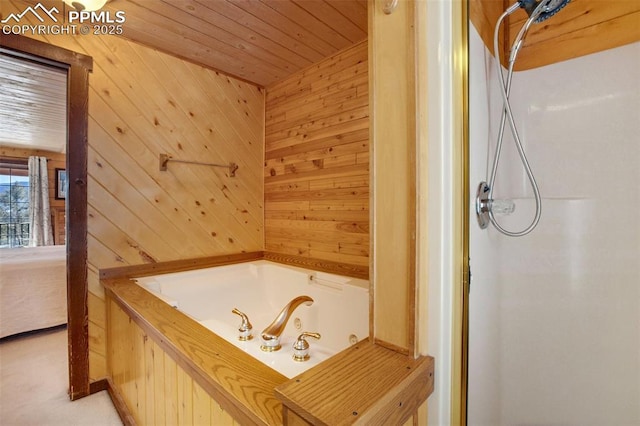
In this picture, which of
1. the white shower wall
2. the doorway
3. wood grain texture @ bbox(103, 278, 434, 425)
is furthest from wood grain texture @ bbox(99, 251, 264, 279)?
the white shower wall

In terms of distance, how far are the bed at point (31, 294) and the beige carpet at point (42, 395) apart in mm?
224

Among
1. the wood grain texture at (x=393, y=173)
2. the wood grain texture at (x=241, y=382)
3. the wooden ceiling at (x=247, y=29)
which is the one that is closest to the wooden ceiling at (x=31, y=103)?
the wooden ceiling at (x=247, y=29)

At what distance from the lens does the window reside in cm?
541

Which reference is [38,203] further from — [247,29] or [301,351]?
[301,351]

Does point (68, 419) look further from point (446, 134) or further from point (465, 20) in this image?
point (465, 20)

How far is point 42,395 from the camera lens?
1.73 metres

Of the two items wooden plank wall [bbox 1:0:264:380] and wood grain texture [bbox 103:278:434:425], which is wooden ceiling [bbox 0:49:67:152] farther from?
wood grain texture [bbox 103:278:434:425]

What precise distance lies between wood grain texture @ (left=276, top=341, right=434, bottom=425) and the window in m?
7.37

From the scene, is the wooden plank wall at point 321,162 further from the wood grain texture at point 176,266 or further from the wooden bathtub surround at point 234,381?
the wooden bathtub surround at point 234,381

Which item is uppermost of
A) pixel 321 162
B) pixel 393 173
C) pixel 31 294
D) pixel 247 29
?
pixel 247 29

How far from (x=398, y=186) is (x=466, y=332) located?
452 mm

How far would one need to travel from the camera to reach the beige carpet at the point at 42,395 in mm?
1549

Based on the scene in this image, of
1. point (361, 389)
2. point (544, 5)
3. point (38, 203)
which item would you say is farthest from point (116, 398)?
point (38, 203)

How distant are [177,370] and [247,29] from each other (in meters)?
1.84
